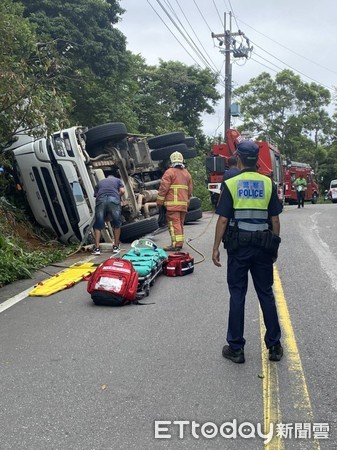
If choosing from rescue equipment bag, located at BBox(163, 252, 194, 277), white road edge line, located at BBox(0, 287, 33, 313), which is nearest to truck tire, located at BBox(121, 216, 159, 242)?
rescue equipment bag, located at BBox(163, 252, 194, 277)

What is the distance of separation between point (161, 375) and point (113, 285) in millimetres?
2045

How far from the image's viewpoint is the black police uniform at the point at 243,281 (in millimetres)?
4145

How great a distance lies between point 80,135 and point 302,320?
678 centimetres

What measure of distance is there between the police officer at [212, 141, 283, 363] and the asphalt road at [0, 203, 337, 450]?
0.24m

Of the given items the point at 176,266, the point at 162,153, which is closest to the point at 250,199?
the point at 176,266

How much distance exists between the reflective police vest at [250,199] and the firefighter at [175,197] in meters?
5.13

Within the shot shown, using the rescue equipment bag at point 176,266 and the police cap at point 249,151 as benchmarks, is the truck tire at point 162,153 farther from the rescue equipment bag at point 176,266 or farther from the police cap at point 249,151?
the police cap at point 249,151

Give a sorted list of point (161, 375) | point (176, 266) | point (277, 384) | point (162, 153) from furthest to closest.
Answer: point (162, 153) < point (176, 266) < point (161, 375) < point (277, 384)

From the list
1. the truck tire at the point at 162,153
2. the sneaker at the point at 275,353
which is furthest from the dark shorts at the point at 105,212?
the sneaker at the point at 275,353

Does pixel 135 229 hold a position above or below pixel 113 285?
below

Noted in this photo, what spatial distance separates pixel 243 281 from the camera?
13.8 ft

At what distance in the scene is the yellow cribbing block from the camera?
6.62 m

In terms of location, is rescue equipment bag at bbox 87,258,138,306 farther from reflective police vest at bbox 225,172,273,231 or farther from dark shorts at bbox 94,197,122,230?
dark shorts at bbox 94,197,122,230

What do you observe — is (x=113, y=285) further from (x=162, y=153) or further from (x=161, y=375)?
(x=162, y=153)
